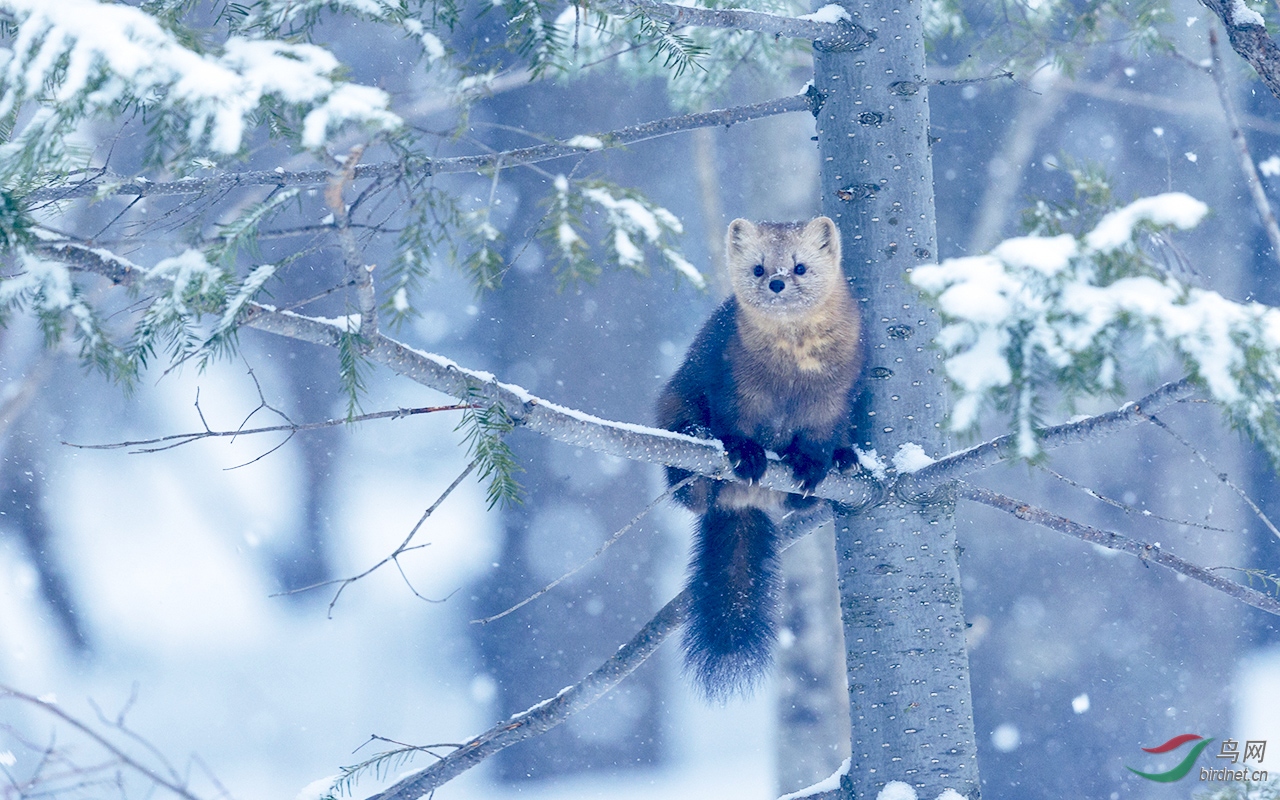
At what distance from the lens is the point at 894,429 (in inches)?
122

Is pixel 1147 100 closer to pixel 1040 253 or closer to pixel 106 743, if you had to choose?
pixel 1040 253

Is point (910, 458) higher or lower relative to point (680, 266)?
lower

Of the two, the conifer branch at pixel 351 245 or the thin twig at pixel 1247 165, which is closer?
the conifer branch at pixel 351 245

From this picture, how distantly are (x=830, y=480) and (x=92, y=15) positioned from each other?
2074 mm

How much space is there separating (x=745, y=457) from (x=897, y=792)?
1.05 metres

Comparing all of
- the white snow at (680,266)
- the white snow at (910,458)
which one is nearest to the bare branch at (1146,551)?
the white snow at (910,458)

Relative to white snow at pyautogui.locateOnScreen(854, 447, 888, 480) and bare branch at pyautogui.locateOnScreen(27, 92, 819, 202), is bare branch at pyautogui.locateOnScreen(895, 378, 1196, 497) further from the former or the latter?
bare branch at pyautogui.locateOnScreen(27, 92, 819, 202)

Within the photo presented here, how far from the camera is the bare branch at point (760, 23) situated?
2.46m

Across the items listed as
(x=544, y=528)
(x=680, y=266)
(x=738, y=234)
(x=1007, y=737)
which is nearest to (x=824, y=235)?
(x=738, y=234)

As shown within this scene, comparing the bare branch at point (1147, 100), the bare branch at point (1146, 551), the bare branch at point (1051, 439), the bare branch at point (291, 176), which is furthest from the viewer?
the bare branch at point (1147, 100)

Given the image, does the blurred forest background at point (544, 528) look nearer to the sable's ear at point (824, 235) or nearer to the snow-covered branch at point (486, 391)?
the sable's ear at point (824, 235)

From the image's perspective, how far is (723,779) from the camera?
8055 millimetres

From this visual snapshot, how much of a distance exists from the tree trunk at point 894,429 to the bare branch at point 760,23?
8cm

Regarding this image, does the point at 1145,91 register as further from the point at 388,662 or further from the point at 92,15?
the point at 92,15
